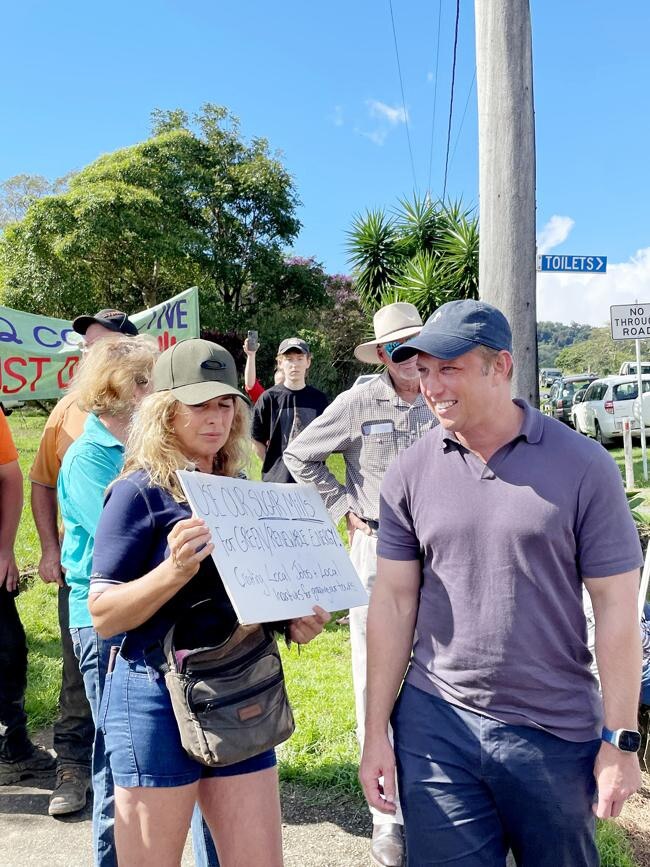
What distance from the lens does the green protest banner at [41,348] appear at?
7301 mm

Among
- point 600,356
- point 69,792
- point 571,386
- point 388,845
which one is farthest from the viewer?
point 600,356

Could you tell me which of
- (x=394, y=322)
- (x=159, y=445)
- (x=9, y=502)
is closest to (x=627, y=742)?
(x=159, y=445)

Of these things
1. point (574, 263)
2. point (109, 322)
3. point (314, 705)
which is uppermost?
point (574, 263)

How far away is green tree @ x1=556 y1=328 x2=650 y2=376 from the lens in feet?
252

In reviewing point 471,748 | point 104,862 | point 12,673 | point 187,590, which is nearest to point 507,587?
point 471,748

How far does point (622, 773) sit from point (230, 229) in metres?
31.1

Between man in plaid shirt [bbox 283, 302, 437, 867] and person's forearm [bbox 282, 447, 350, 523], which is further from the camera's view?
person's forearm [bbox 282, 447, 350, 523]

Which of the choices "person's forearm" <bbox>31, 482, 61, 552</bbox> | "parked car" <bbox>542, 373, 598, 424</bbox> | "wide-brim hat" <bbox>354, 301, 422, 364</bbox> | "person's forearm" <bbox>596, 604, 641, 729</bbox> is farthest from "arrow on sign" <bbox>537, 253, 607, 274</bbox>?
"parked car" <bbox>542, 373, 598, 424</bbox>

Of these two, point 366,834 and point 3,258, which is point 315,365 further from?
point 366,834

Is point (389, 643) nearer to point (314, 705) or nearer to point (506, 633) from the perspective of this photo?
point (506, 633)

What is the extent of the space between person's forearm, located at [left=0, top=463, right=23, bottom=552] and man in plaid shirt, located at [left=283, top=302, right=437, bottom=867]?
1.44 metres

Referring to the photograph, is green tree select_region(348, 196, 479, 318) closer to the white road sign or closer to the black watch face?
the white road sign

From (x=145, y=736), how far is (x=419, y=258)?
49.4 ft

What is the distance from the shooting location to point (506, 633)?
184 centimetres
